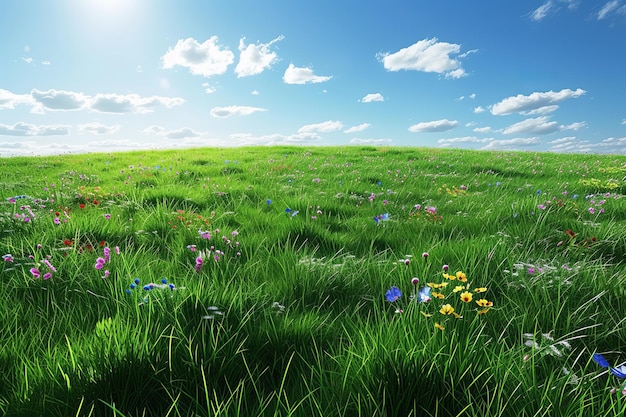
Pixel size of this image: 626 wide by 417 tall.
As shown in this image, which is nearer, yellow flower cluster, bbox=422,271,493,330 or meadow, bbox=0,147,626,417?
meadow, bbox=0,147,626,417

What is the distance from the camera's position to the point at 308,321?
2.21 meters

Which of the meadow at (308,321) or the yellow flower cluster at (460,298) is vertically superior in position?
the yellow flower cluster at (460,298)

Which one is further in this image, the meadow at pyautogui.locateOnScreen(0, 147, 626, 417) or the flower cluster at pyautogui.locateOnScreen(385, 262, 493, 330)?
the flower cluster at pyautogui.locateOnScreen(385, 262, 493, 330)

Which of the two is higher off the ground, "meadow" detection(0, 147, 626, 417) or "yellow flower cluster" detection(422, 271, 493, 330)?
"yellow flower cluster" detection(422, 271, 493, 330)

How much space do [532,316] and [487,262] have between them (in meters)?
0.69

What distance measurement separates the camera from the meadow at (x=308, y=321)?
4.93ft

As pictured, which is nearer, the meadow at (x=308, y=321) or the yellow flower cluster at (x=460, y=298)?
the meadow at (x=308, y=321)

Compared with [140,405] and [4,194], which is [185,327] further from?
[4,194]

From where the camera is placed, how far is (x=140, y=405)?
5.00 ft

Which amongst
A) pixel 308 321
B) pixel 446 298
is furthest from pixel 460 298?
pixel 308 321

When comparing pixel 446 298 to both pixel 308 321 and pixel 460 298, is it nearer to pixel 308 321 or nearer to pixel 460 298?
pixel 460 298

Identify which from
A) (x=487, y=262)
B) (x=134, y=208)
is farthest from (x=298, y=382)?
(x=134, y=208)

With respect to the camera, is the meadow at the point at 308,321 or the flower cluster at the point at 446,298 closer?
the meadow at the point at 308,321

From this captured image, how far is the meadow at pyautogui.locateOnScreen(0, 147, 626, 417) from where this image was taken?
4.93ft
